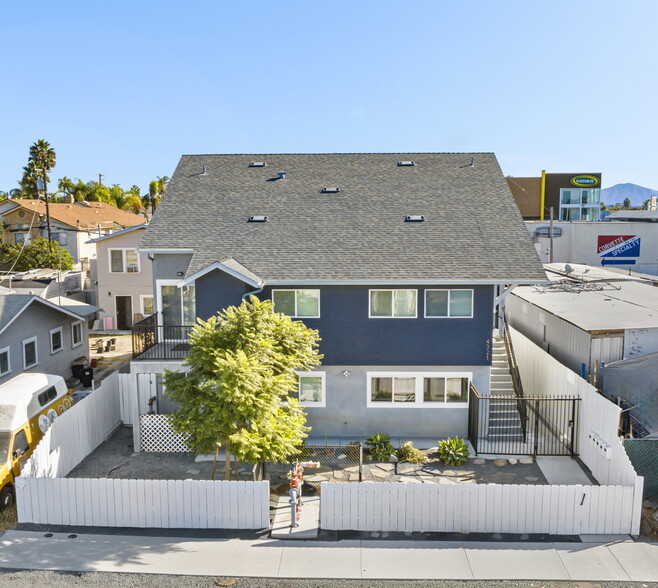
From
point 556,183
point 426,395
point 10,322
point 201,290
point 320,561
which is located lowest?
point 320,561

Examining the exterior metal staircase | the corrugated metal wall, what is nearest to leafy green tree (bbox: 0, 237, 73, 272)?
the corrugated metal wall

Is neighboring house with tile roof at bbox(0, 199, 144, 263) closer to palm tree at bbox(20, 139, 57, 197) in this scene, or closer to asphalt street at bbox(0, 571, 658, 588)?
palm tree at bbox(20, 139, 57, 197)

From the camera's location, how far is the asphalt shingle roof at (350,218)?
16859 millimetres

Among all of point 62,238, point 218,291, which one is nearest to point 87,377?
point 218,291

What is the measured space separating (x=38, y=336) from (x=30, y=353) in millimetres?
778

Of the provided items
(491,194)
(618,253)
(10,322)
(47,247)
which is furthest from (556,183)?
(10,322)

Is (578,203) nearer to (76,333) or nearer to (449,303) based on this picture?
(449,303)

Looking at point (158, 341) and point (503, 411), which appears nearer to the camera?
point (503, 411)

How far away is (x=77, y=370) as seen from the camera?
22.9 m

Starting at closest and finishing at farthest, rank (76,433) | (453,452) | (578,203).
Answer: (453,452), (76,433), (578,203)

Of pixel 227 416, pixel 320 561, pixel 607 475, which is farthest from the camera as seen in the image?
pixel 607 475

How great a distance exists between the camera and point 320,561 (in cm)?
1070

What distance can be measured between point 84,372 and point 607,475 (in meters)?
19.2

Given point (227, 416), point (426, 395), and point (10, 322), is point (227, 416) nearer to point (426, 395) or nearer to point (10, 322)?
point (426, 395)
